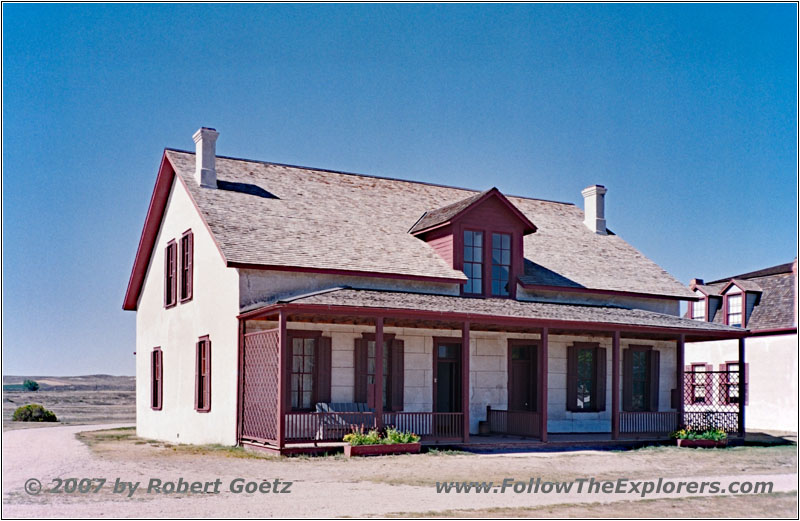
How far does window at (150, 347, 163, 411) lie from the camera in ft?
85.1

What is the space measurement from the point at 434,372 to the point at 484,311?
2419 millimetres

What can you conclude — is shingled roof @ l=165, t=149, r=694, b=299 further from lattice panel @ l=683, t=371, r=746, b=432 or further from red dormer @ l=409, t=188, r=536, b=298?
lattice panel @ l=683, t=371, r=746, b=432

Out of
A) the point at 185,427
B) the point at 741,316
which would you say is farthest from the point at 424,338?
the point at 741,316

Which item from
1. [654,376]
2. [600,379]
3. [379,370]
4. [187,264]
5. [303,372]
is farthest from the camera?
[654,376]

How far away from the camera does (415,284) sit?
22.8 m

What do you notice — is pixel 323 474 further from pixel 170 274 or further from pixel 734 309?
pixel 734 309

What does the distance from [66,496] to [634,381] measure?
56.2 feet

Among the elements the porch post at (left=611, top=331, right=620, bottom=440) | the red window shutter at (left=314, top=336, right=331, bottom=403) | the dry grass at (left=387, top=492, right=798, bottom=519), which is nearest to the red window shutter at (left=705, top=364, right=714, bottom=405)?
the porch post at (left=611, top=331, right=620, bottom=440)

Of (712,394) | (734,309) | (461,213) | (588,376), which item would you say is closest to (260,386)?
(461,213)

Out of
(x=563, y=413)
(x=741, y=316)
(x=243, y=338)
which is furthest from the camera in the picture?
(x=741, y=316)

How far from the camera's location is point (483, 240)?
24.1 metres

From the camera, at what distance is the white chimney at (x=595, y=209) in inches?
1180

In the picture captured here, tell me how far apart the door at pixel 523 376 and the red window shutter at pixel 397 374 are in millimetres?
3315

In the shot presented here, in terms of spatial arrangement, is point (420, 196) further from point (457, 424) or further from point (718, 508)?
point (718, 508)
